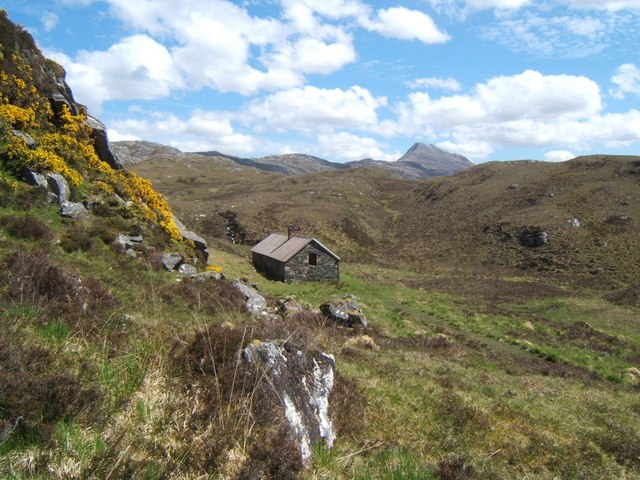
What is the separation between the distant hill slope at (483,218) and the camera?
65938 millimetres

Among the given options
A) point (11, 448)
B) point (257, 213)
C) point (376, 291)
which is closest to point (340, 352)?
point (11, 448)

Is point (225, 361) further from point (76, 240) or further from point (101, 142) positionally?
point (101, 142)

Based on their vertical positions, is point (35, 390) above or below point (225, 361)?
above

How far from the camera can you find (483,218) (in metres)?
87.6

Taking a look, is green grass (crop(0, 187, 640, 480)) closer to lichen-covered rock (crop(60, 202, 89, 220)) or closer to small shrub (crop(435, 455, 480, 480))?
small shrub (crop(435, 455, 480, 480))

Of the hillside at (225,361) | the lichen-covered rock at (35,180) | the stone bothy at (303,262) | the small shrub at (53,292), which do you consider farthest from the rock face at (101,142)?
the stone bothy at (303,262)

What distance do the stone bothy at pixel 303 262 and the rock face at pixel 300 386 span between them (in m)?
35.6

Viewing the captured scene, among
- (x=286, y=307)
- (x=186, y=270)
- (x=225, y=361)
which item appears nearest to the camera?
(x=225, y=361)

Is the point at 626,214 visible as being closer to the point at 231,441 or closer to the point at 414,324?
the point at 414,324

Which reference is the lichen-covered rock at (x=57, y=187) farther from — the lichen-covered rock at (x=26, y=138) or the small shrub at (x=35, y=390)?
the small shrub at (x=35, y=390)

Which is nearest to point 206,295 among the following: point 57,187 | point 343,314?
point 57,187

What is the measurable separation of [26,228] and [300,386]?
10623 mm

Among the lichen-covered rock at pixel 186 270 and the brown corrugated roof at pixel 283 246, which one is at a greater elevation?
the lichen-covered rock at pixel 186 270

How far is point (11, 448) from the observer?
4133mm
